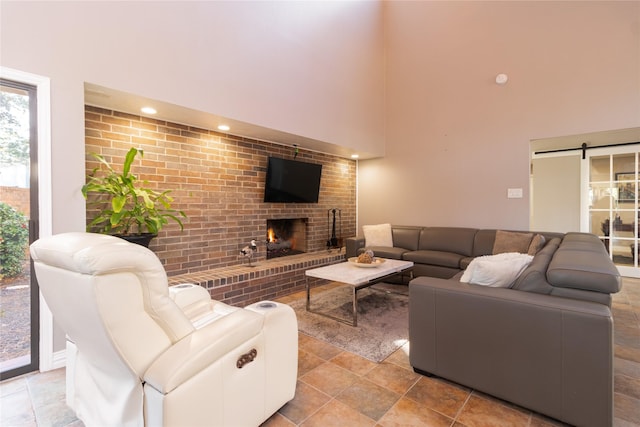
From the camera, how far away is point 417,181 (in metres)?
5.25

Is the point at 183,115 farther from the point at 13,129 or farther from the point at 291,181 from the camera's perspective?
the point at 291,181

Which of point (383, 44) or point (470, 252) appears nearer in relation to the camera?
point (470, 252)

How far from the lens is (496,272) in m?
1.89

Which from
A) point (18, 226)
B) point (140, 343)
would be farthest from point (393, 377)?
point (18, 226)

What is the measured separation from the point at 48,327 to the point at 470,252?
4722 mm

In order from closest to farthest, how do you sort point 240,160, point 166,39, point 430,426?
point 430,426 < point 166,39 < point 240,160

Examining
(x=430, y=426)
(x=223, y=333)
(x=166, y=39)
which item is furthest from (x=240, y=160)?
(x=430, y=426)

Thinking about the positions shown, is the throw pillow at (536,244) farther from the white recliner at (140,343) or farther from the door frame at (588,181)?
the white recliner at (140,343)

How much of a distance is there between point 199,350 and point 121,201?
178cm

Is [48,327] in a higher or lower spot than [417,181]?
lower

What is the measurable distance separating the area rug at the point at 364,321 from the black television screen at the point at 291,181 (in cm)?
144

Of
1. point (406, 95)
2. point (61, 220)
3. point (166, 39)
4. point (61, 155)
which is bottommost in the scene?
point (61, 220)

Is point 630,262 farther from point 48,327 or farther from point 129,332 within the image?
point 48,327

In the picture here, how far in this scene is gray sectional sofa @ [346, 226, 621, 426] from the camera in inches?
57.0
